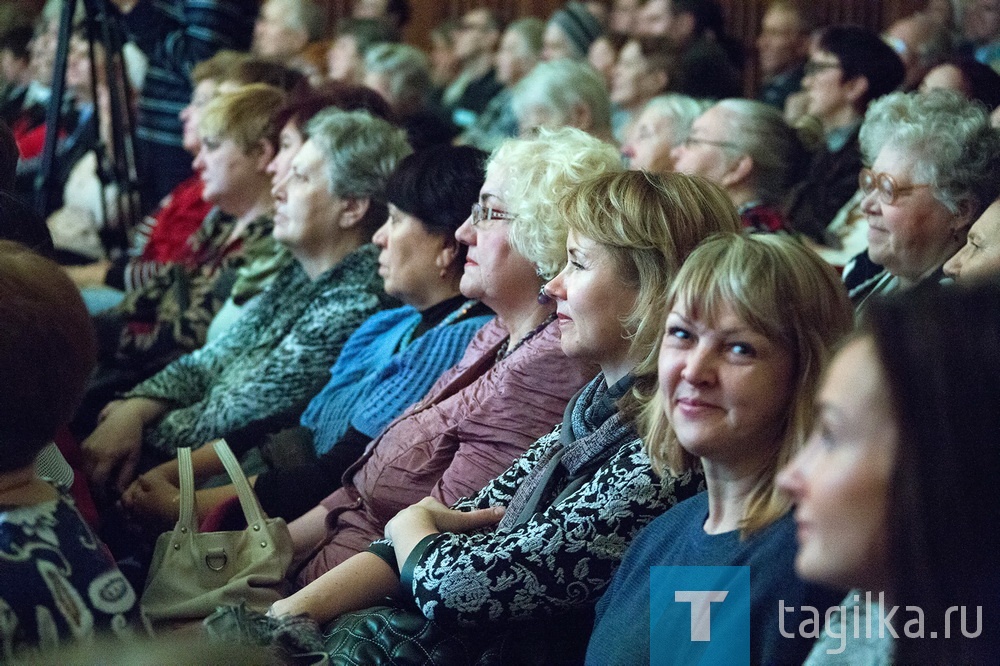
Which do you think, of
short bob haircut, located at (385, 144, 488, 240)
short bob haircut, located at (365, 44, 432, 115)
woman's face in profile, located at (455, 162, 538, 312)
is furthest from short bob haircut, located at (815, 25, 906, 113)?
woman's face in profile, located at (455, 162, 538, 312)

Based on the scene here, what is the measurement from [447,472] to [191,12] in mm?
3229

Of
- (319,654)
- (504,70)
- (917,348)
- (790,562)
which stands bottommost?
(504,70)

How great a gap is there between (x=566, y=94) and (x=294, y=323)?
5.66 feet

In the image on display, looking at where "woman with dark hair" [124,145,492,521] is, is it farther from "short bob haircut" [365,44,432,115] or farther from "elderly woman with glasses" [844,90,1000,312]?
"short bob haircut" [365,44,432,115]

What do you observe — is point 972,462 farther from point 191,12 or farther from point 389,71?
point 389,71

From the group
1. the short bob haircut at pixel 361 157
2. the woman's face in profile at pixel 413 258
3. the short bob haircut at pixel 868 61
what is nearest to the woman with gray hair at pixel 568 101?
the short bob haircut at pixel 868 61

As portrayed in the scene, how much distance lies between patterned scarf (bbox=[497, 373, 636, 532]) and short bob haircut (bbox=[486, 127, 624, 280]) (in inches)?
16.0

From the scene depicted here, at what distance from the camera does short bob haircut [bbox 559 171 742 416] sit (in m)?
2.00

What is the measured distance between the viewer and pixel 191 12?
16.4ft

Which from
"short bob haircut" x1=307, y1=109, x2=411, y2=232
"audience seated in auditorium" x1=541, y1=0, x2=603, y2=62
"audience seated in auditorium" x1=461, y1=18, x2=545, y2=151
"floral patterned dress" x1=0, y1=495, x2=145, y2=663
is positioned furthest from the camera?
"audience seated in auditorium" x1=541, y1=0, x2=603, y2=62

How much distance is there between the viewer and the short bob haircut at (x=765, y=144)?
3.75m

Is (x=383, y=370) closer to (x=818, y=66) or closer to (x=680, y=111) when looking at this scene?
(x=680, y=111)

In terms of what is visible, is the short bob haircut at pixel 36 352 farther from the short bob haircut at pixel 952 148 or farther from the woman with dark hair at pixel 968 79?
the woman with dark hair at pixel 968 79

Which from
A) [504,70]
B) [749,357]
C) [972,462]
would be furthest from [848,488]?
[504,70]
